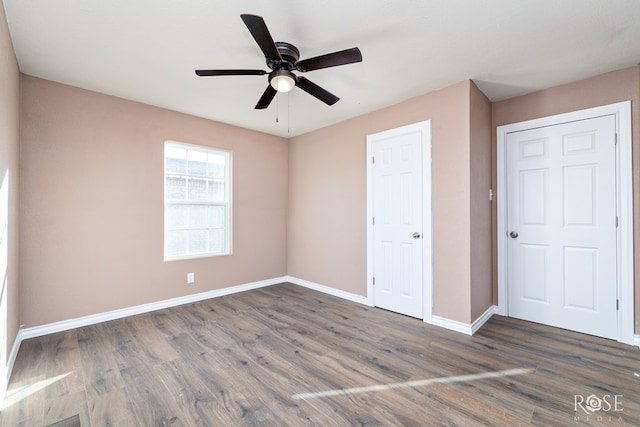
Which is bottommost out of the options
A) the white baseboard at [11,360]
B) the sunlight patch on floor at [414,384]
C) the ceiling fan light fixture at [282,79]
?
the sunlight patch on floor at [414,384]

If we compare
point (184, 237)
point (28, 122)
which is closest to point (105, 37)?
point (28, 122)

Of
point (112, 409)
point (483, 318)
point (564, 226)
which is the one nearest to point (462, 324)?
point (483, 318)

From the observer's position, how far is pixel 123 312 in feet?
10.6

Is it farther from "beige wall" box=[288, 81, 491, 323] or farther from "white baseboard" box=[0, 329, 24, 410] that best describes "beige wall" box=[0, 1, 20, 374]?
"beige wall" box=[288, 81, 491, 323]

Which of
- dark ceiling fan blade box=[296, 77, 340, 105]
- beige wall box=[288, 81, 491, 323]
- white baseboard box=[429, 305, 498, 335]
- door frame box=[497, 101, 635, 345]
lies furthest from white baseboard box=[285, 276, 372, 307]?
dark ceiling fan blade box=[296, 77, 340, 105]

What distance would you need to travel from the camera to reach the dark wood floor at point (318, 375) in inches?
67.2

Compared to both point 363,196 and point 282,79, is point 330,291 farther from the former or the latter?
point 282,79

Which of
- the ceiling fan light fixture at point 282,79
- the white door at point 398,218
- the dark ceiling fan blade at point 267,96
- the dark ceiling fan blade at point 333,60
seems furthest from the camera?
the white door at point 398,218

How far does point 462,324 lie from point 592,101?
8.31 ft

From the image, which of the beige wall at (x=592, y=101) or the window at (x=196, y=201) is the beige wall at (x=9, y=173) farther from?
the beige wall at (x=592, y=101)

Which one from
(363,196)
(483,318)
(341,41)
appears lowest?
(483,318)

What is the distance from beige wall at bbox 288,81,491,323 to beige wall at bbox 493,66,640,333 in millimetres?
368

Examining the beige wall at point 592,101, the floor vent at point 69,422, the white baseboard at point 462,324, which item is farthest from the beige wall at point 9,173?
the beige wall at point 592,101

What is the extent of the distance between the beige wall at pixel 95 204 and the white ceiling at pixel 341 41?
358 millimetres
